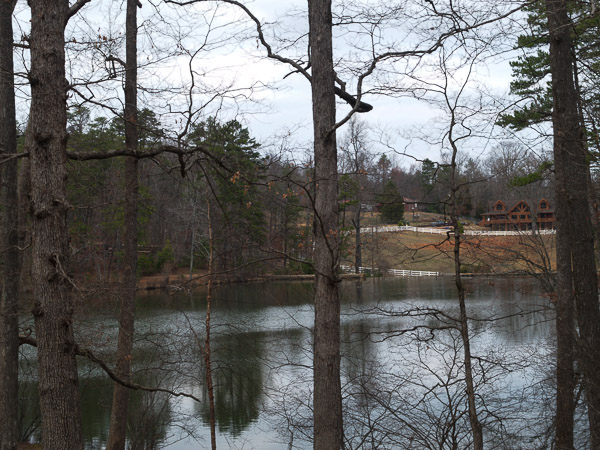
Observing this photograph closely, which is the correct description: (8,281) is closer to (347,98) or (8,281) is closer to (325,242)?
(325,242)

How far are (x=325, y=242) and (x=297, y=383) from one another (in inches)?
304

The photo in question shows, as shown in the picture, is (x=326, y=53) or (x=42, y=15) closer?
(x=42, y=15)

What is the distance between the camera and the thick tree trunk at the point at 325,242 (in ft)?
18.6

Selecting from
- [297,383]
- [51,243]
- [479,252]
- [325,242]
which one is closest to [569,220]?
[479,252]

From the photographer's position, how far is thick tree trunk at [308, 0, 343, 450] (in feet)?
18.6

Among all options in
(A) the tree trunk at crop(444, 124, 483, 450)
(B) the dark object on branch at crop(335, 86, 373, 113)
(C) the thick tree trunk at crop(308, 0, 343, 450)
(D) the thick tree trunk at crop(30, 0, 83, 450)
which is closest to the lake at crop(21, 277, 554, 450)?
(A) the tree trunk at crop(444, 124, 483, 450)

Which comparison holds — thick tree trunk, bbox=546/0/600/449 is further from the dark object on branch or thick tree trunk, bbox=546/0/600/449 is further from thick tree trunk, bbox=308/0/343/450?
thick tree trunk, bbox=308/0/343/450

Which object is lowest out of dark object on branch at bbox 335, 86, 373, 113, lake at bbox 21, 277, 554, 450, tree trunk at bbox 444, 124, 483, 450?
lake at bbox 21, 277, 554, 450

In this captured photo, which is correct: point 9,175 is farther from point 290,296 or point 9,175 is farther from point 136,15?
point 290,296

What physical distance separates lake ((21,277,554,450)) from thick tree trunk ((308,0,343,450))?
168 centimetres

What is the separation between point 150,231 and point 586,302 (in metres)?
30.7

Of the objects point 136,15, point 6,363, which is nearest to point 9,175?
point 6,363

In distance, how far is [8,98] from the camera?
7.50m

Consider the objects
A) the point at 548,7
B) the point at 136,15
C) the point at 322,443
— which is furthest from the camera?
the point at 136,15
